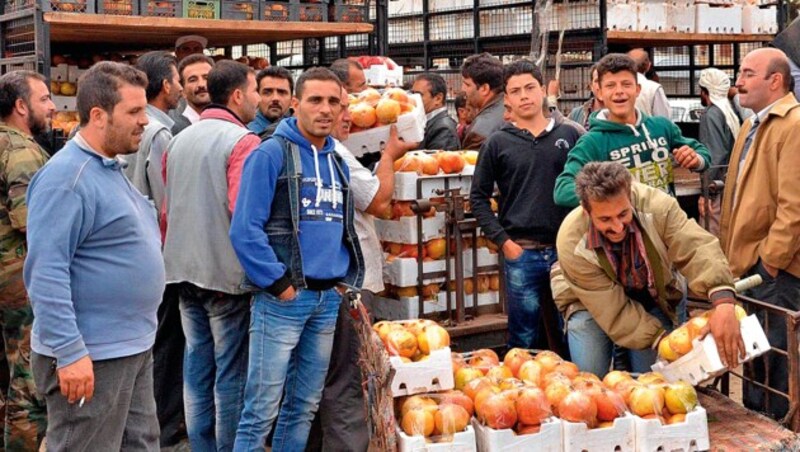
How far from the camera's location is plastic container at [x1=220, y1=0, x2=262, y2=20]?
8.82 metres

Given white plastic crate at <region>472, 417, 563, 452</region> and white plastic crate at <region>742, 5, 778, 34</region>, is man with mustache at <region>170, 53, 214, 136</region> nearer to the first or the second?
white plastic crate at <region>472, 417, 563, 452</region>

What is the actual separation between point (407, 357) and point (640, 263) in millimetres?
1221

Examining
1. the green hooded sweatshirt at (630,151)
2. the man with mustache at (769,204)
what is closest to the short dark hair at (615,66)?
the green hooded sweatshirt at (630,151)

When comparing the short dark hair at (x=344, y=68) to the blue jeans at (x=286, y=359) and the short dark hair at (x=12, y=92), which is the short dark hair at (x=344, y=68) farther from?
the blue jeans at (x=286, y=359)

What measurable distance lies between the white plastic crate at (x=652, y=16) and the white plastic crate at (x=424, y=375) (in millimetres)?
7691

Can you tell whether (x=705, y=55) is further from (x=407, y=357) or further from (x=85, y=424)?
(x=85, y=424)

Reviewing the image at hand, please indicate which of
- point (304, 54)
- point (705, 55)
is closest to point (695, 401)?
point (304, 54)

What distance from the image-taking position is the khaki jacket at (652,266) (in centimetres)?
472

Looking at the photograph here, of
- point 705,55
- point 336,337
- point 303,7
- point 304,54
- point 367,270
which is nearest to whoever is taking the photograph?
point 336,337

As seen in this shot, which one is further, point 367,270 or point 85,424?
point 367,270

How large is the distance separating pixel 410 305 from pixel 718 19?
8.18 meters

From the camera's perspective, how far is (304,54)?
12.0 meters

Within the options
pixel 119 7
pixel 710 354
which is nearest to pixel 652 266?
pixel 710 354

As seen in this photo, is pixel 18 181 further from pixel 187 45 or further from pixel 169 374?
pixel 187 45
